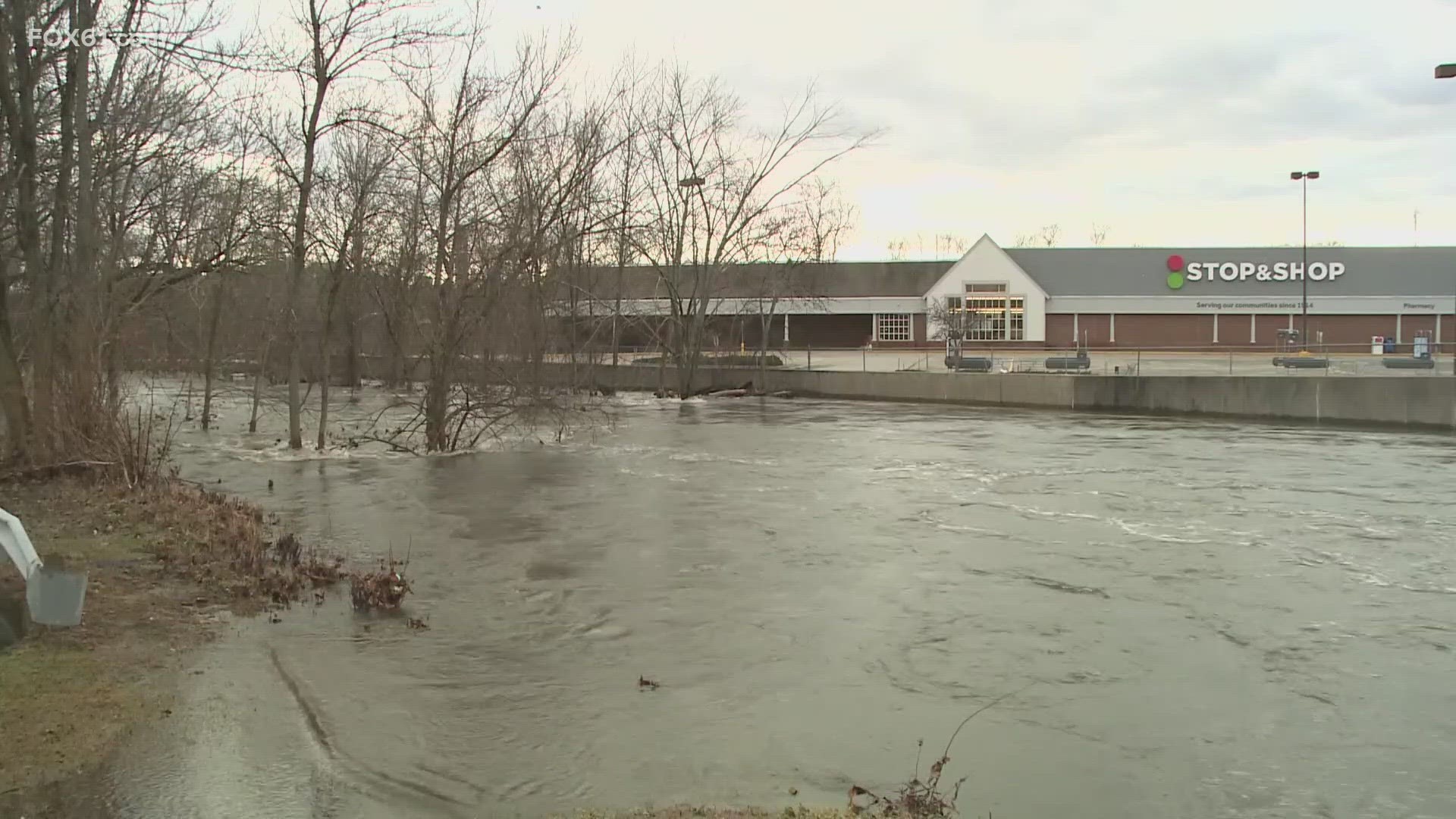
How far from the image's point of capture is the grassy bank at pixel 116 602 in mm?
5973

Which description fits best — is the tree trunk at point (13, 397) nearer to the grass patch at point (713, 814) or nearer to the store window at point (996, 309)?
the grass patch at point (713, 814)

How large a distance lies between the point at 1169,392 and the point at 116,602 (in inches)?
1234

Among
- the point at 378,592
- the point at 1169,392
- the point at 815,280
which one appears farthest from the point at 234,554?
the point at 815,280

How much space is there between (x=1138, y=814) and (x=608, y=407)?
34.5m

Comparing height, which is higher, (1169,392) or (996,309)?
(996,309)

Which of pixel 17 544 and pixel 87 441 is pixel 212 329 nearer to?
pixel 87 441

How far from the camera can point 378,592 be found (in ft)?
33.5

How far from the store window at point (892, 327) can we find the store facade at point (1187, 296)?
1.46 meters

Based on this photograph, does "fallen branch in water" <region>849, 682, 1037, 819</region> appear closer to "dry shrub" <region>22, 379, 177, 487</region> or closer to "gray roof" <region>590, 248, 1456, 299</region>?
"dry shrub" <region>22, 379, 177, 487</region>

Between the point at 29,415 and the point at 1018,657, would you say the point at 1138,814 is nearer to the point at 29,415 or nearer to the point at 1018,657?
the point at 1018,657

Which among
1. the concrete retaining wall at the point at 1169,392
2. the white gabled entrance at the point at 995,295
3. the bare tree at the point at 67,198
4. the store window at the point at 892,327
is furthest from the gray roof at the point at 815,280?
the bare tree at the point at 67,198

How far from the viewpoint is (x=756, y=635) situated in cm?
989

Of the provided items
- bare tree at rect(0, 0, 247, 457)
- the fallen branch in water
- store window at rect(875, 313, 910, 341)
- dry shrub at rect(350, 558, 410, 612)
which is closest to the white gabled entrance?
store window at rect(875, 313, 910, 341)

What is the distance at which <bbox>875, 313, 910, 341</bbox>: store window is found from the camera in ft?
264
